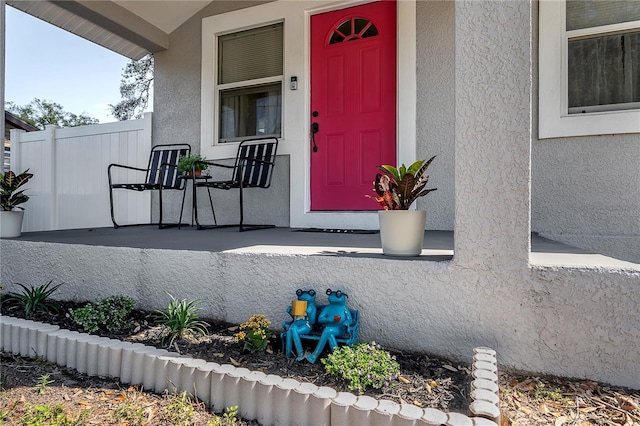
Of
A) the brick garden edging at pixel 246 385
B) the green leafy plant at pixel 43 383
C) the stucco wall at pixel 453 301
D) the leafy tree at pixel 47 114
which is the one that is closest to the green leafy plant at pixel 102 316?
the brick garden edging at pixel 246 385

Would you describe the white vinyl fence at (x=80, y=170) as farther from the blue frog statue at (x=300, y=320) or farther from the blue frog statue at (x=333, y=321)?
the blue frog statue at (x=333, y=321)

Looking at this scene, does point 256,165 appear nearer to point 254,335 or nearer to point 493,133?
point 254,335

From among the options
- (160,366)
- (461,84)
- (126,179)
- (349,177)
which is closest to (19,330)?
(160,366)

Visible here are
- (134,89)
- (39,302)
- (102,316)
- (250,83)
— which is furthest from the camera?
(134,89)

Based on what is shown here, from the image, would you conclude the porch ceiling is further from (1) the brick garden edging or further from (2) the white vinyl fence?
(1) the brick garden edging

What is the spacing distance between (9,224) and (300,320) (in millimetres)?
2723

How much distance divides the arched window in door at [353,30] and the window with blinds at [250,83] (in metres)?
0.62

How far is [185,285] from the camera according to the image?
213cm

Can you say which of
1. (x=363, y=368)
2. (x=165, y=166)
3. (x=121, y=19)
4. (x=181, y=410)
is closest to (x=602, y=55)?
(x=363, y=368)

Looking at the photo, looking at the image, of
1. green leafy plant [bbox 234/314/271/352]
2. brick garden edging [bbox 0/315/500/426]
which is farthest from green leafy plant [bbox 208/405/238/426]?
green leafy plant [bbox 234/314/271/352]

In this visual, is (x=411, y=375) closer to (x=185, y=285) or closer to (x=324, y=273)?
(x=324, y=273)

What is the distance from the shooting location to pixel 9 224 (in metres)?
3.04

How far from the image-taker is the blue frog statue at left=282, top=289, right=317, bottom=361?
1.63 m

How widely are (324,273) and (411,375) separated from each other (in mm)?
568
